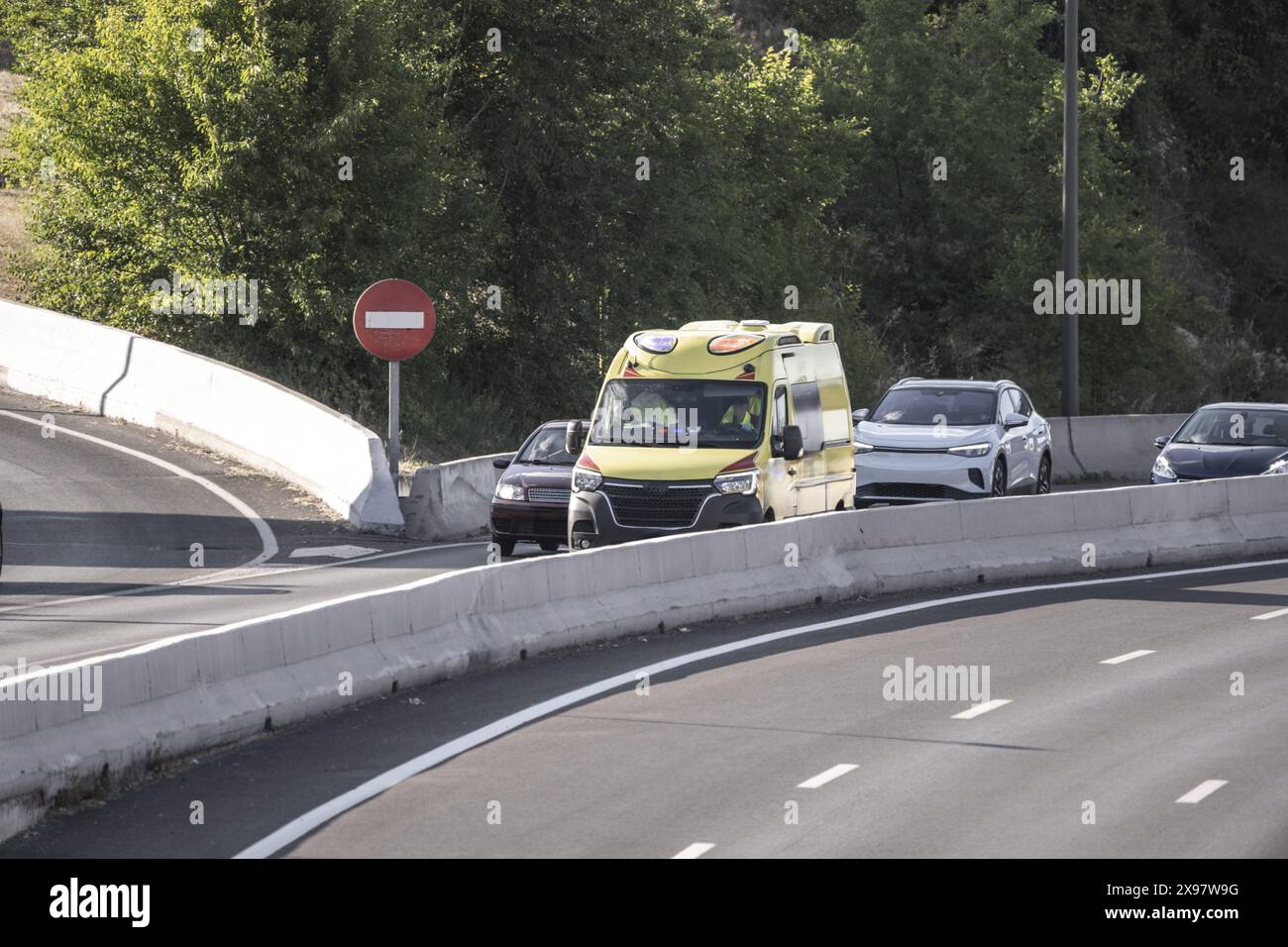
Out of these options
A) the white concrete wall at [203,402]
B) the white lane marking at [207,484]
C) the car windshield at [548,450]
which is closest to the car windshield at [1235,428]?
the car windshield at [548,450]

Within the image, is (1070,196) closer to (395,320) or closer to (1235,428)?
(1235,428)

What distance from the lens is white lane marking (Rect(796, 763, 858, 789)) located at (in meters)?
10.1

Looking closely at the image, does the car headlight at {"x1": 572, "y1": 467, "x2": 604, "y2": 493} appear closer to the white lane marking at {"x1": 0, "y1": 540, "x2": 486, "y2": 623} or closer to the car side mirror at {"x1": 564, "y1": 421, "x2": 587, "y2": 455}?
the car side mirror at {"x1": 564, "y1": 421, "x2": 587, "y2": 455}

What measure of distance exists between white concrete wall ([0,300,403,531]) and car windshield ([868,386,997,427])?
278 inches

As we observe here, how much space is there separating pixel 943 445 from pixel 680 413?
644cm

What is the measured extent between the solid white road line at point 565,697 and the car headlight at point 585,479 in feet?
10.3

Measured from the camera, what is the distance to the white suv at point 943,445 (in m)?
24.1

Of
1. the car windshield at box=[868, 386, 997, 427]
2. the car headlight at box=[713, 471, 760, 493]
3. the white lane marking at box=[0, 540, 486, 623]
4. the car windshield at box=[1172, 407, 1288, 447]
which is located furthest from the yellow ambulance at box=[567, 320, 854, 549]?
the car windshield at box=[1172, 407, 1288, 447]

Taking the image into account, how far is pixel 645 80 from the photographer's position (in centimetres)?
3950

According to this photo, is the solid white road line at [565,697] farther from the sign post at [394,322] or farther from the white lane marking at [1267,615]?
the sign post at [394,322]

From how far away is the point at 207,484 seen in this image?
84.7ft
